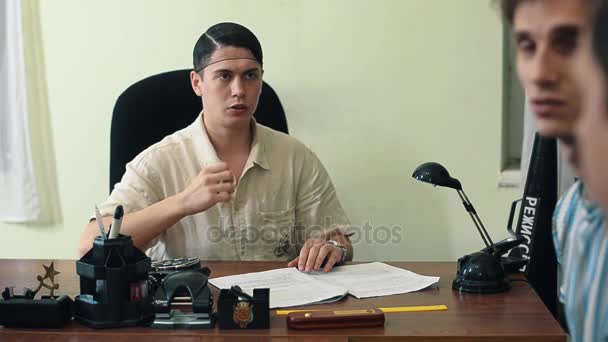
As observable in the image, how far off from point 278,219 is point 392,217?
65 centimetres

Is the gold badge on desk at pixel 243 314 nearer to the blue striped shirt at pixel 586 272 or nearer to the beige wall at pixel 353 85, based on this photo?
the blue striped shirt at pixel 586 272

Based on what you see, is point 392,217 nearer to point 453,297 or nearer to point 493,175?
point 493,175

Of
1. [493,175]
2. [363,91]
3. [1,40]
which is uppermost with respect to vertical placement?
[1,40]

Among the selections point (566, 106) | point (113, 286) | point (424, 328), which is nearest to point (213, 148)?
point (113, 286)

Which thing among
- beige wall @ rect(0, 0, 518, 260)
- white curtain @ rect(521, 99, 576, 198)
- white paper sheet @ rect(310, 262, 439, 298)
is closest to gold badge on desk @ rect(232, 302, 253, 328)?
white paper sheet @ rect(310, 262, 439, 298)

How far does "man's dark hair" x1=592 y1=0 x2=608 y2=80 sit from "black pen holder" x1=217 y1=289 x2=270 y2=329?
106 centimetres

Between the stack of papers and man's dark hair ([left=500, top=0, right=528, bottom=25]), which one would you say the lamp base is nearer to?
the stack of papers

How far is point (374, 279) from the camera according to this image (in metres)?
1.74

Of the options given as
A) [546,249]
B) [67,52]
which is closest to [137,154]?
[67,52]

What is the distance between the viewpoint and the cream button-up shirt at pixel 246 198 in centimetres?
209

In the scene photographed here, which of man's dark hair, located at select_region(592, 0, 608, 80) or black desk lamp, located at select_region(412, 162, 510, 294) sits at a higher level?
man's dark hair, located at select_region(592, 0, 608, 80)

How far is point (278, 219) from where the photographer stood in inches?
86.0

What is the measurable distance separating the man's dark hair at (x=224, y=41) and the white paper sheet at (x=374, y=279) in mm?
668

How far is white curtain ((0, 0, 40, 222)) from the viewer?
2.72 metres
